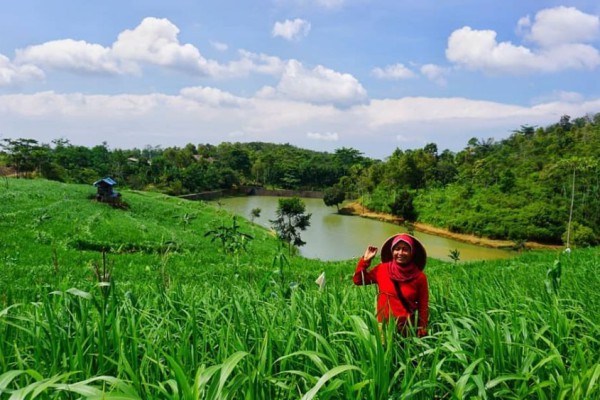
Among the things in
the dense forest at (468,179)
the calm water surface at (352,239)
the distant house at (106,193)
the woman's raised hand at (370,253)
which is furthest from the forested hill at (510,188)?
the woman's raised hand at (370,253)

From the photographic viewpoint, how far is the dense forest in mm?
36062

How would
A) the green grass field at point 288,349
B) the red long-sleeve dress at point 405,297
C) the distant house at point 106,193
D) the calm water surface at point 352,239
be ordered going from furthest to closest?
the calm water surface at point 352,239 → the distant house at point 106,193 → the red long-sleeve dress at point 405,297 → the green grass field at point 288,349

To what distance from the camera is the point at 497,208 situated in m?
39.5

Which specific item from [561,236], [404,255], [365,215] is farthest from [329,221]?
[404,255]

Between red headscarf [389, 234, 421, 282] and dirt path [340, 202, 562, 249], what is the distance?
34915 millimetres

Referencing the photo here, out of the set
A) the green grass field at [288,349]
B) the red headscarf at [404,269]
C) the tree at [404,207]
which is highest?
the red headscarf at [404,269]

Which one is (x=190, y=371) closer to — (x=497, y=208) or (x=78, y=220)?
(x=78, y=220)

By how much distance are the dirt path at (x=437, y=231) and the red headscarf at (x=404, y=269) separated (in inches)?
1375

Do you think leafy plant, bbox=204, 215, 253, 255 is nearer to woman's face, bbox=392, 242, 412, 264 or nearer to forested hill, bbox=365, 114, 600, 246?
woman's face, bbox=392, 242, 412, 264

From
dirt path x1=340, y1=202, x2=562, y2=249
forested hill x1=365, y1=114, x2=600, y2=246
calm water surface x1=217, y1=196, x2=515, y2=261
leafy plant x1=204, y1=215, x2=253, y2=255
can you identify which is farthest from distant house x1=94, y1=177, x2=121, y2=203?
forested hill x1=365, y1=114, x2=600, y2=246

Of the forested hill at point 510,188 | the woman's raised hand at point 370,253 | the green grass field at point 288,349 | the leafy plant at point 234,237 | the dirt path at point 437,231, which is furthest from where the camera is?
the forested hill at point 510,188

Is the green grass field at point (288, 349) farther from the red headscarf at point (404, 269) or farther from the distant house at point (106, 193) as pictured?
the distant house at point (106, 193)

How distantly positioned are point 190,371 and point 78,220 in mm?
16696

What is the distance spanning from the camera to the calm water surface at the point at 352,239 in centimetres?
2692
